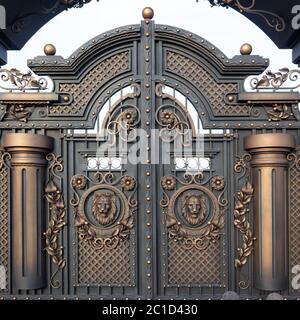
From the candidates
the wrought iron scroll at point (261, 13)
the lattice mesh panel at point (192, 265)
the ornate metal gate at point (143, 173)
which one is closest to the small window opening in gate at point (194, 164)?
the ornate metal gate at point (143, 173)

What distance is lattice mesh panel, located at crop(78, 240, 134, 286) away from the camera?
→ 350 centimetres

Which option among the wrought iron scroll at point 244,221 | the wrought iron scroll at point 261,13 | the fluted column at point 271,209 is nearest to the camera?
the fluted column at point 271,209

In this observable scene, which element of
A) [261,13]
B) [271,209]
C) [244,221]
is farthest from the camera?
[261,13]

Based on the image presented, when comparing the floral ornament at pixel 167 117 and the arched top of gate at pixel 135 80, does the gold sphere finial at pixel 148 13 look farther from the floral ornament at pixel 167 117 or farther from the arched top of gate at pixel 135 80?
the floral ornament at pixel 167 117

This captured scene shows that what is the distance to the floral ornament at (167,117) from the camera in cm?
346

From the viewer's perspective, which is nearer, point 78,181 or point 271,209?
point 271,209

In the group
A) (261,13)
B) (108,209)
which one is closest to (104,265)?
(108,209)

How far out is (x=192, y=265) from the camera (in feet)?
11.5

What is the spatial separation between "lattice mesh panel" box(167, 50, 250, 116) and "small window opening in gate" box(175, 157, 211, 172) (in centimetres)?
40

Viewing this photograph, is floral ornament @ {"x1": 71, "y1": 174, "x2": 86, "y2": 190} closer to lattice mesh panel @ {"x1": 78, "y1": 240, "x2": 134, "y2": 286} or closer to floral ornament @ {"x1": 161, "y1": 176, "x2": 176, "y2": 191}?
lattice mesh panel @ {"x1": 78, "y1": 240, "x2": 134, "y2": 286}

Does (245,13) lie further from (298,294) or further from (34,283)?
(34,283)

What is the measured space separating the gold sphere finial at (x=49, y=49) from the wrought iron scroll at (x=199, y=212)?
1334 mm

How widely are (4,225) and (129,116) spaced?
133 cm

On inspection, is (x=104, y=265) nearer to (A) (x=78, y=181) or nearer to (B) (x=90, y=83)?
(A) (x=78, y=181)
